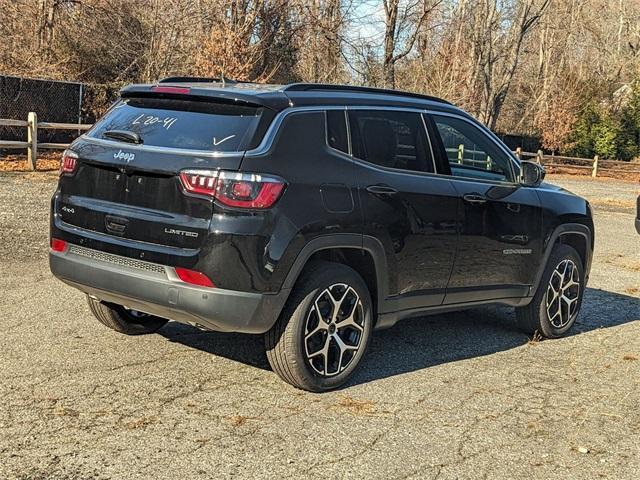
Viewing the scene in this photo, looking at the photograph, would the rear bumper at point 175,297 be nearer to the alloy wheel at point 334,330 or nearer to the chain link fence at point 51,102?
the alloy wheel at point 334,330

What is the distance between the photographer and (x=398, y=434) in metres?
4.43

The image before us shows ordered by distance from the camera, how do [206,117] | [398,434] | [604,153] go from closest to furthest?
[398,434]
[206,117]
[604,153]

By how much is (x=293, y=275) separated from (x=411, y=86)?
94.5ft

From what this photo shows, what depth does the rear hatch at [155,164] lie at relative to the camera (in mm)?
4492

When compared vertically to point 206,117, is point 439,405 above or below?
below

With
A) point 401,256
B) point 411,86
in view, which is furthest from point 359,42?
point 401,256

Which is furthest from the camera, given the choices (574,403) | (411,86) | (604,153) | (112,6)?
(604,153)

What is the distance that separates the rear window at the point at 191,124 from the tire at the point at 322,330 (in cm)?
91

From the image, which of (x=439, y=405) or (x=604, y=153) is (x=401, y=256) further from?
(x=604, y=153)

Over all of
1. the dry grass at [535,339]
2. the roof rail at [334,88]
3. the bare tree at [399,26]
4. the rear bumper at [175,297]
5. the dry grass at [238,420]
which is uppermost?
the bare tree at [399,26]

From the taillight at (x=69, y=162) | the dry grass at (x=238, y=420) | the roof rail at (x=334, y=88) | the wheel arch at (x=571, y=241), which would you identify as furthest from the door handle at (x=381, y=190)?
the wheel arch at (x=571, y=241)

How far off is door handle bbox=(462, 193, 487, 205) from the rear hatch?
1848 millimetres

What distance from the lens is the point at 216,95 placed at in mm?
4773

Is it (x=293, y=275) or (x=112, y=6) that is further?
(x=112, y=6)
